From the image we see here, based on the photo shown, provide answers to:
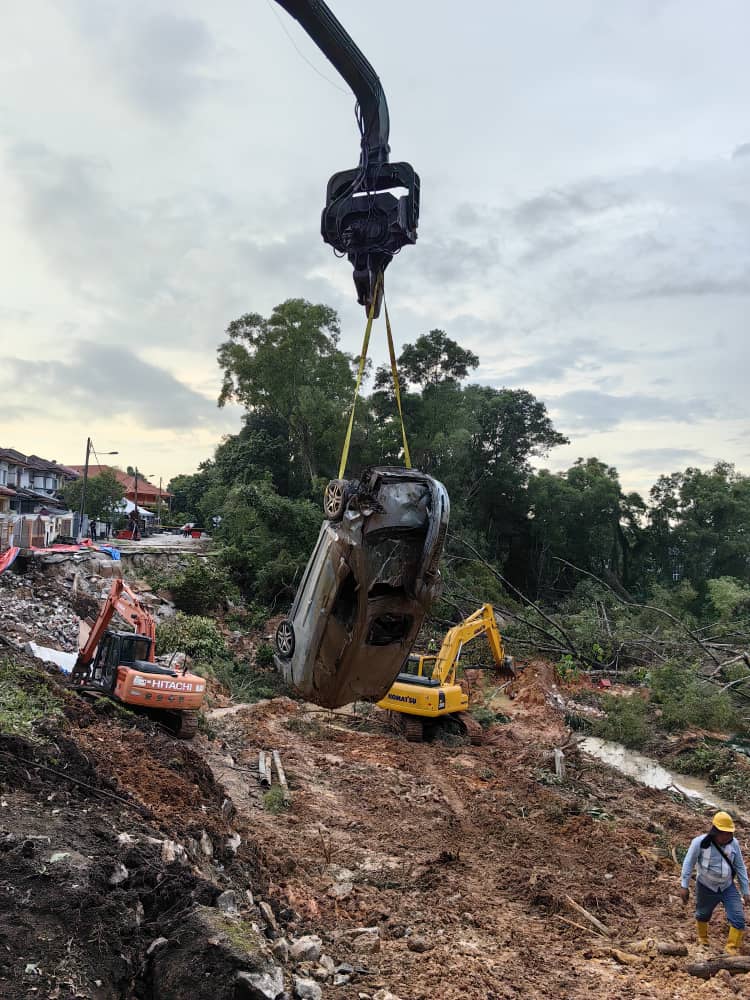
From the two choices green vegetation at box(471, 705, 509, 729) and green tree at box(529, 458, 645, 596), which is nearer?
green vegetation at box(471, 705, 509, 729)

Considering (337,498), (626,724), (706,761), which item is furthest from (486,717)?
(337,498)

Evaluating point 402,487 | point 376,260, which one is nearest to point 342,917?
point 402,487

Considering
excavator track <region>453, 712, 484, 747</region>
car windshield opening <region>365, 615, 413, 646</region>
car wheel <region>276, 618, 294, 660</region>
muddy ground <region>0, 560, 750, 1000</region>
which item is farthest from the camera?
excavator track <region>453, 712, 484, 747</region>

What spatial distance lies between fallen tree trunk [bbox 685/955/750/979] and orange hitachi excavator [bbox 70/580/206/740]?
23.9 feet

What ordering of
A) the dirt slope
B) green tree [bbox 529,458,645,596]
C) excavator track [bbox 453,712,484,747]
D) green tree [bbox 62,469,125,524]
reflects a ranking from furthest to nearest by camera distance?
green tree [bbox 62,469,125,524] → green tree [bbox 529,458,645,596] → excavator track [bbox 453,712,484,747] → the dirt slope

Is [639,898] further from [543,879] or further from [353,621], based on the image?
[353,621]

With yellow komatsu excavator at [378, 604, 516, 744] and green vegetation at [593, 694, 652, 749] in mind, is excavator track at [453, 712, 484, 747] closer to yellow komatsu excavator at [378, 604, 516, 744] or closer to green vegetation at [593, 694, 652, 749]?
yellow komatsu excavator at [378, 604, 516, 744]

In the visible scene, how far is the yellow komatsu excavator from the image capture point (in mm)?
13469

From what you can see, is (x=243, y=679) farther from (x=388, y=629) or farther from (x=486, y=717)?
→ (x=388, y=629)

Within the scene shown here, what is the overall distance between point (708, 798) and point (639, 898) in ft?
16.2

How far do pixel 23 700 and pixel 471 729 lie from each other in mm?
8316

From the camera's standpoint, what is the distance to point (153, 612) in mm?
22047

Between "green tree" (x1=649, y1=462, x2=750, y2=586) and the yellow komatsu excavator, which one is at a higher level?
"green tree" (x1=649, y1=462, x2=750, y2=586)

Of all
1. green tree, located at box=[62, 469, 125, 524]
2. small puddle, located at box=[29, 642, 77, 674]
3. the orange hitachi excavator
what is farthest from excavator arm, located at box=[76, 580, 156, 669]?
green tree, located at box=[62, 469, 125, 524]
